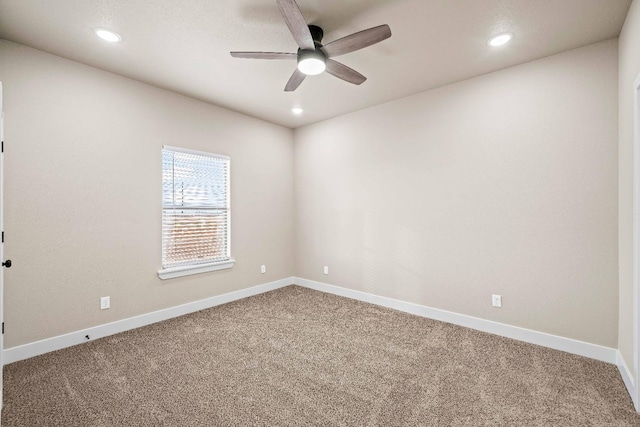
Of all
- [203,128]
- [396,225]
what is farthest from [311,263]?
[203,128]

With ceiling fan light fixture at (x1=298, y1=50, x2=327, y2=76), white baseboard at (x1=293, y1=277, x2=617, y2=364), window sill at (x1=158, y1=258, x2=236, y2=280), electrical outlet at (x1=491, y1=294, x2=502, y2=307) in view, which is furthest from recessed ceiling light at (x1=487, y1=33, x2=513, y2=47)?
window sill at (x1=158, y1=258, x2=236, y2=280)

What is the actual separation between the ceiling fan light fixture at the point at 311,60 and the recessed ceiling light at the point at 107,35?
1572 mm

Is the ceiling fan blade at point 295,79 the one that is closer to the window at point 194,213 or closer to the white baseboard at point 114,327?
the window at point 194,213

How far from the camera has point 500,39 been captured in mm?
2551

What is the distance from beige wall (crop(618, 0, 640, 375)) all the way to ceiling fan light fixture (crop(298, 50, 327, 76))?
2.15 meters

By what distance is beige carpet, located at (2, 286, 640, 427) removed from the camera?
190 centimetres

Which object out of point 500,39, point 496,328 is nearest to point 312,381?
point 496,328

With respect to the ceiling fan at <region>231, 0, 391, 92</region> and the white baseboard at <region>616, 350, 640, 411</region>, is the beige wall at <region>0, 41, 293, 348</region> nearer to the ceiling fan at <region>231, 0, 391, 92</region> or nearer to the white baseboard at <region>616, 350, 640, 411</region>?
the ceiling fan at <region>231, 0, 391, 92</region>

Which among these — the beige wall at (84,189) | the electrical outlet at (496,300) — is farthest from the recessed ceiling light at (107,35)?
the electrical outlet at (496,300)

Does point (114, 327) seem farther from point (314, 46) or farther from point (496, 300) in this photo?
point (496, 300)

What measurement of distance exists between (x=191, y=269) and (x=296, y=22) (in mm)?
3114

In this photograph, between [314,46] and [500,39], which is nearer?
[314,46]

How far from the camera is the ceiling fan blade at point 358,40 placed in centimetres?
201

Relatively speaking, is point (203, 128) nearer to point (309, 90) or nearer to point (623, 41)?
point (309, 90)
